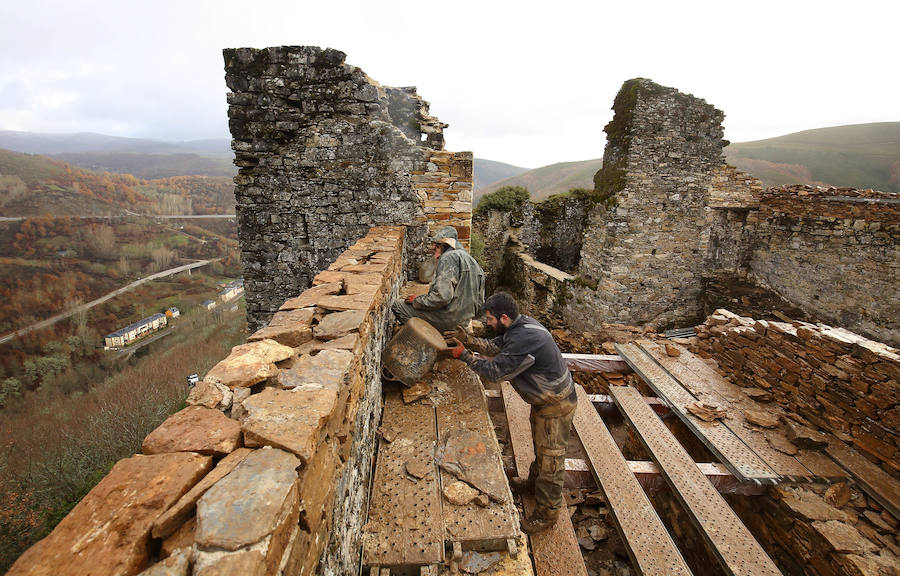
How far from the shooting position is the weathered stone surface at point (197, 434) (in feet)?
4.44

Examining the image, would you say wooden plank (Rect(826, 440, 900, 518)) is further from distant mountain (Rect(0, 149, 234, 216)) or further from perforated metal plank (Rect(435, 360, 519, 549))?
distant mountain (Rect(0, 149, 234, 216))

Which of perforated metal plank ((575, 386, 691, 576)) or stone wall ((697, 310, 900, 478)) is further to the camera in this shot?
stone wall ((697, 310, 900, 478))

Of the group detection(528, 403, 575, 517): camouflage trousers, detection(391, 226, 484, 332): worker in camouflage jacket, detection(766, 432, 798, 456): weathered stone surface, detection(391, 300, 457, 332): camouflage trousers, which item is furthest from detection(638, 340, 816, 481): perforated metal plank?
detection(391, 300, 457, 332): camouflage trousers

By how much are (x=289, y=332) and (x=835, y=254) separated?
39.7ft

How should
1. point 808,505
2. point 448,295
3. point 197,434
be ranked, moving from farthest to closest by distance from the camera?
point 448,295
point 808,505
point 197,434

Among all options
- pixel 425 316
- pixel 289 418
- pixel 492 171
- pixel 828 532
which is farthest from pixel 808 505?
pixel 492 171

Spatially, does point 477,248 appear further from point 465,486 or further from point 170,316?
point 170,316

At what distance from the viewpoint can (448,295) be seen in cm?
368

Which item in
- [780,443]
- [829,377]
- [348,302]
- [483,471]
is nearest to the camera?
[483,471]

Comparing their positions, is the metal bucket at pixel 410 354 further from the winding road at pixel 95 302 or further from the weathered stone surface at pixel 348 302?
the winding road at pixel 95 302

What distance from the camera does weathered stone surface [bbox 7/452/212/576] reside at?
0.95 m

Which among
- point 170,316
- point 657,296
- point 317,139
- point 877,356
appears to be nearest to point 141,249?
point 170,316

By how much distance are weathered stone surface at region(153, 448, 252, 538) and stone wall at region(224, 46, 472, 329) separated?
15.2ft

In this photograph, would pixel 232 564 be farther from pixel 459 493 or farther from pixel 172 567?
pixel 459 493
